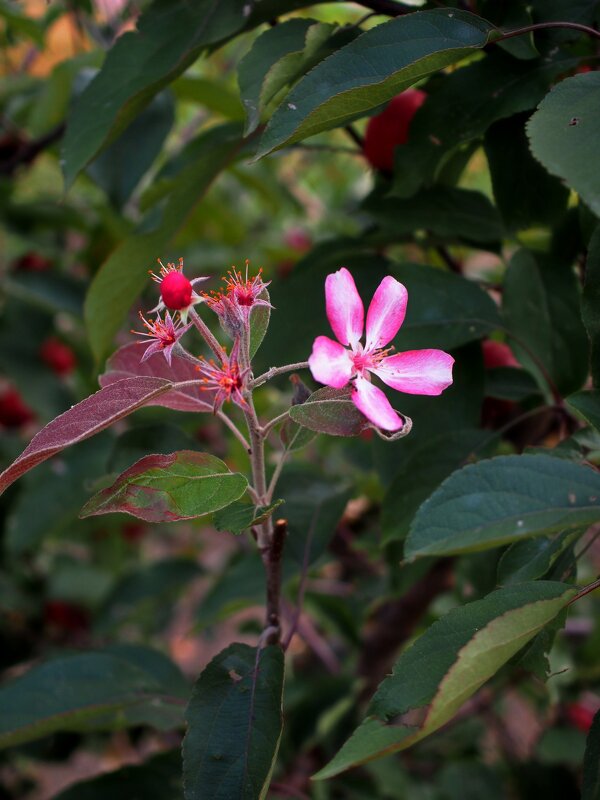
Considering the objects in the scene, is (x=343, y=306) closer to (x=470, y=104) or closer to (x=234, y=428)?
(x=234, y=428)

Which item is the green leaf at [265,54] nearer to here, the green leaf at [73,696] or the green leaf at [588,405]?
the green leaf at [588,405]

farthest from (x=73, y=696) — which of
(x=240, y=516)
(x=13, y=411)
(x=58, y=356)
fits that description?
(x=13, y=411)

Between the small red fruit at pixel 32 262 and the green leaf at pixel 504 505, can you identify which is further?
the small red fruit at pixel 32 262

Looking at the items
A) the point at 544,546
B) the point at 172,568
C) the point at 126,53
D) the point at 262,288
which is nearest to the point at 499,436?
the point at 544,546

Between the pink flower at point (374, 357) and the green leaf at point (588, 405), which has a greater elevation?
the pink flower at point (374, 357)

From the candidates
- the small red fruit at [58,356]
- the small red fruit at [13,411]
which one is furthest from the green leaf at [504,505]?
the small red fruit at [13,411]

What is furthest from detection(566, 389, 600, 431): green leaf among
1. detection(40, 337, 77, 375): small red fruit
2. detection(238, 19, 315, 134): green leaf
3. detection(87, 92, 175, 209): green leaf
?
detection(40, 337, 77, 375): small red fruit
